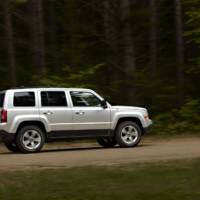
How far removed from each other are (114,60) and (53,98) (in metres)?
13.1

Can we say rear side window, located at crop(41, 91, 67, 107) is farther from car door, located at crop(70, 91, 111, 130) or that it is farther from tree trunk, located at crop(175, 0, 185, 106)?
tree trunk, located at crop(175, 0, 185, 106)

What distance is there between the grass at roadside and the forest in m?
14.9

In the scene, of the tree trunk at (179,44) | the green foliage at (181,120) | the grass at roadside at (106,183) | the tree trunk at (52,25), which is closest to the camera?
the grass at roadside at (106,183)

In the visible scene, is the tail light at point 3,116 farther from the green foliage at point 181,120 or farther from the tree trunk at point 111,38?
the tree trunk at point 111,38

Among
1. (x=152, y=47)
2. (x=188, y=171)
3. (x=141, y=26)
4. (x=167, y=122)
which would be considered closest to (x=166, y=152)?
(x=188, y=171)

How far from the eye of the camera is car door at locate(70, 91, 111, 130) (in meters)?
19.8

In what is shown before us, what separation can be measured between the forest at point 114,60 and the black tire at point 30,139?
9.14 meters

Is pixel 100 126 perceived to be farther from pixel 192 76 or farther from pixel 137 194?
pixel 192 76

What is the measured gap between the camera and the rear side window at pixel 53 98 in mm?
19391

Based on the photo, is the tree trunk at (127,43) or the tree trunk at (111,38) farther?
the tree trunk at (111,38)

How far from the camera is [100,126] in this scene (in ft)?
66.2

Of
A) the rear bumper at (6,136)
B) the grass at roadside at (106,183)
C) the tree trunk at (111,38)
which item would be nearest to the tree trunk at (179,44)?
the tree trunk at (111,38)

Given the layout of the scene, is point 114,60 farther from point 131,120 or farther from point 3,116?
point 3,116

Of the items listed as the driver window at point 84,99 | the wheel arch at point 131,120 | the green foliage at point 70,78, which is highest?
the green foliage at point 70,78
